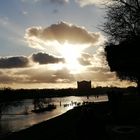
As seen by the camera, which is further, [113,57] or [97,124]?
[97,124]

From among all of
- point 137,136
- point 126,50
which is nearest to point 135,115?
point 137,136

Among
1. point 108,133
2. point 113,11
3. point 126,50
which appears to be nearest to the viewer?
point 126,50

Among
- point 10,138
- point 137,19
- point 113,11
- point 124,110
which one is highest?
point 113,11

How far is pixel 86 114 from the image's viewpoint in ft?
31.4

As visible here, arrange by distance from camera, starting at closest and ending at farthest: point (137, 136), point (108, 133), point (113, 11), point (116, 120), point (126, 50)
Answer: point (126, 50) < point (137, 136) < point (108, 133) < point (116, 120) < point (113, 11)

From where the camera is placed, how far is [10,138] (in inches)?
810

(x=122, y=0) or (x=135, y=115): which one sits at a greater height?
(x=122, y=0)

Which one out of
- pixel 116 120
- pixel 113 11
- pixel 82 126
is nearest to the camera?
pixel 82 126

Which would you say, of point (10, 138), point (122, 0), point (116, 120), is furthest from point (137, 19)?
point (10, 138)

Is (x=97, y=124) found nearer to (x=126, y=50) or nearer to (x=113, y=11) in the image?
(x=126, y=50)

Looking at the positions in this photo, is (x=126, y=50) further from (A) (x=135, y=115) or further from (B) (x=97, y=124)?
(A) (x=135, y=115)

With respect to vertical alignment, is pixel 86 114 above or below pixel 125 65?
below

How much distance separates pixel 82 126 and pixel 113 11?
1390 cm

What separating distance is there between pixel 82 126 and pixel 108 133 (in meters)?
1.05
